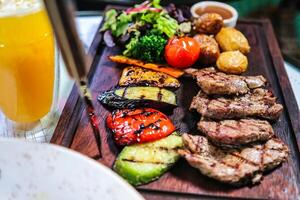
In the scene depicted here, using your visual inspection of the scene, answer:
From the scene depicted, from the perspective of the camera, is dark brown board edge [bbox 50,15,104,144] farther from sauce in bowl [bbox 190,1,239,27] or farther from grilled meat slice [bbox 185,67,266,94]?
sauce in bowl [bbox 190,1,239,27]

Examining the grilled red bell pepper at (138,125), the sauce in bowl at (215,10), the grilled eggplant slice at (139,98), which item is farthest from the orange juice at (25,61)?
the sauce in bowl at (215,10)

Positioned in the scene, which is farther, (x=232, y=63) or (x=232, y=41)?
(x=232, y=41)

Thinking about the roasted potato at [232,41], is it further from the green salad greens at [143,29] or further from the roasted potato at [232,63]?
the green salad greens at [143,29]

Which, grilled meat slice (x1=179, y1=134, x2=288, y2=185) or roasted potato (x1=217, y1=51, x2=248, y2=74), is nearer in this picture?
grilled meat slice (x1=179, y1=134, x2=288, y2=185)

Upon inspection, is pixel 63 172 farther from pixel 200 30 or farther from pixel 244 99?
pixel 200 30

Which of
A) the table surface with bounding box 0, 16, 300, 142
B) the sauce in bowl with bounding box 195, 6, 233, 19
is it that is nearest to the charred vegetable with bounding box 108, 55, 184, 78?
the table surface with bounding box 0, 16, 300, 142

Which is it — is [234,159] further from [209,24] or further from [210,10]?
[210,10]

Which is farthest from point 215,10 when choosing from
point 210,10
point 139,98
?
point 139,98
